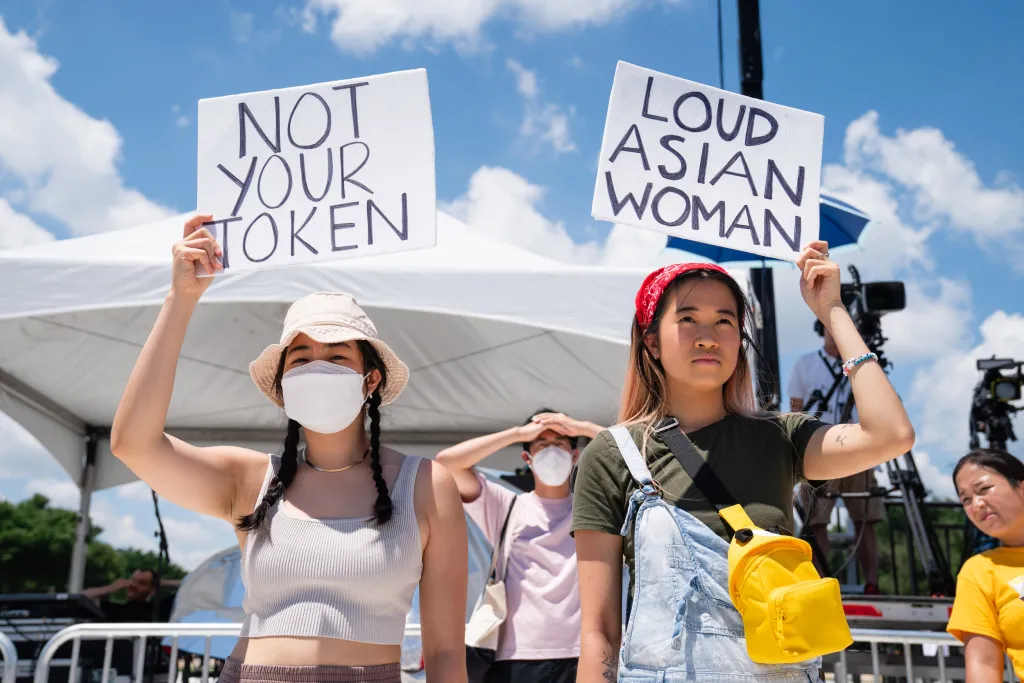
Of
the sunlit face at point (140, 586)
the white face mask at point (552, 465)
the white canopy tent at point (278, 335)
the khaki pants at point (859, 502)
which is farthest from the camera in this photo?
the sunlit face at point (140, 586)

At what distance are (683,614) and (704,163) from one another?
4.15 ft

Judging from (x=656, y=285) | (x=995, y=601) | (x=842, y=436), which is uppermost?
(x=656, y=285)

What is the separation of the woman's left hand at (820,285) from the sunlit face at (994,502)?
1244 millimetres

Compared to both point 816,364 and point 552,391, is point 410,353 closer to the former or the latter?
point 552,391

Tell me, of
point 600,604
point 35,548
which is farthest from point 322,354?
point 35,548

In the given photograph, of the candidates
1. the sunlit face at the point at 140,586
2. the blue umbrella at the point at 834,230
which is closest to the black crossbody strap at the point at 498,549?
the blue umbrella at the point at 834,230

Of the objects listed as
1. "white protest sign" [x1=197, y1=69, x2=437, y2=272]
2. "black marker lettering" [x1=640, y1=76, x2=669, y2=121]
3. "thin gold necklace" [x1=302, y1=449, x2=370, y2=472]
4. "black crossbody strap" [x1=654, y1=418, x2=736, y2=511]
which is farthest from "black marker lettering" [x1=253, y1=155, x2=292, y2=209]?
"black crossbody strap" [x1=654, y1=418, x2=736, y2=511]

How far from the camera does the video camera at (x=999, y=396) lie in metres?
5.47

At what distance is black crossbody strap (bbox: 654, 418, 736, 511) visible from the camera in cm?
158

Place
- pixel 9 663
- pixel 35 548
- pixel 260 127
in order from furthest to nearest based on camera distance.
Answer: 1. pixel 35 548
2. pixel 9 663
3. pixel 260 127

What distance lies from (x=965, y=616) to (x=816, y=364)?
3.33m

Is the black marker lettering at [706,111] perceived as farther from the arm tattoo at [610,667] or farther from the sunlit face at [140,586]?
the sunlit face at [140,586]

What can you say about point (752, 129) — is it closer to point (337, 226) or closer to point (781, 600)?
point (337, 226)

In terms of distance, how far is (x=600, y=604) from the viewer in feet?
5.21
